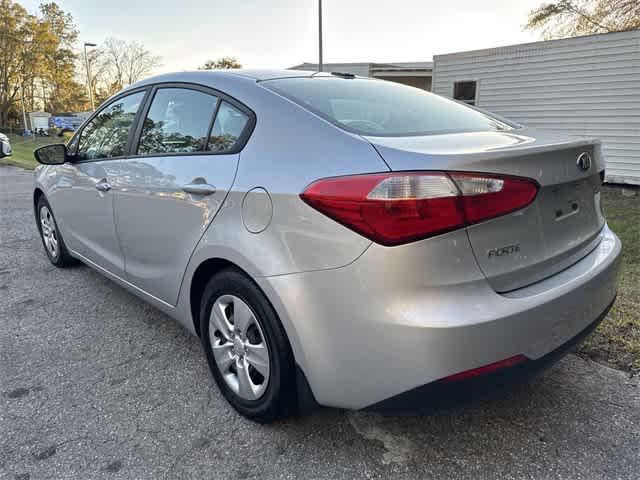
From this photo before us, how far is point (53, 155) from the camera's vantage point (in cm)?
359

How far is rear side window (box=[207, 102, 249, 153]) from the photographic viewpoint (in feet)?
7.08

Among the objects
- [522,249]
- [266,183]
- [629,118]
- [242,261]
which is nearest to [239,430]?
[242,261]

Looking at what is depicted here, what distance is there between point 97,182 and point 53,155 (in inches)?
30.0

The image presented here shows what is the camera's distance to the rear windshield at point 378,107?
204 centimetres

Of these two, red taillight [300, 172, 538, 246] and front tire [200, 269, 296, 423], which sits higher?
red taillight [300, 172, 538, 246]

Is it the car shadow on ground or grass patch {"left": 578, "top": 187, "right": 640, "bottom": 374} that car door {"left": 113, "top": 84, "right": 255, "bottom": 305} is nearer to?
the car shadow on ground

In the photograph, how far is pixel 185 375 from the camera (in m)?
2.59

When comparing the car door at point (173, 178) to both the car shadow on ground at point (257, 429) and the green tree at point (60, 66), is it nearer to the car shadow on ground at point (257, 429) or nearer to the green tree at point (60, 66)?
the car shadow on ground at point (257, 429)

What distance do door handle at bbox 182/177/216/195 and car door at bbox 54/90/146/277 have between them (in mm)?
909

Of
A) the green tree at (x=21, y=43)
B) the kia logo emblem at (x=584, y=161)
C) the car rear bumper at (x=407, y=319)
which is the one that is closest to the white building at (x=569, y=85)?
the kia logo emblem at (x=584, y=161)

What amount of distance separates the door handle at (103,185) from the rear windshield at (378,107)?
4.44 ft

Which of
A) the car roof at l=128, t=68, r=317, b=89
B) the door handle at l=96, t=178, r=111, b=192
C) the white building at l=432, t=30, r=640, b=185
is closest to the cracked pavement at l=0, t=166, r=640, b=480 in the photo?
the door handle at l=96, t=178, r=111, b=192

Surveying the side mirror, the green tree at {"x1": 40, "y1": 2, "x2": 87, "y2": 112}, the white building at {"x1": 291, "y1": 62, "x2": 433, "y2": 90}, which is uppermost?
the green tree at {"x1": 40, "y1": 2, "x2": 87, "y2": 112}

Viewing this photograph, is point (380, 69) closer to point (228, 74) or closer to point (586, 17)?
point (586, 17)
